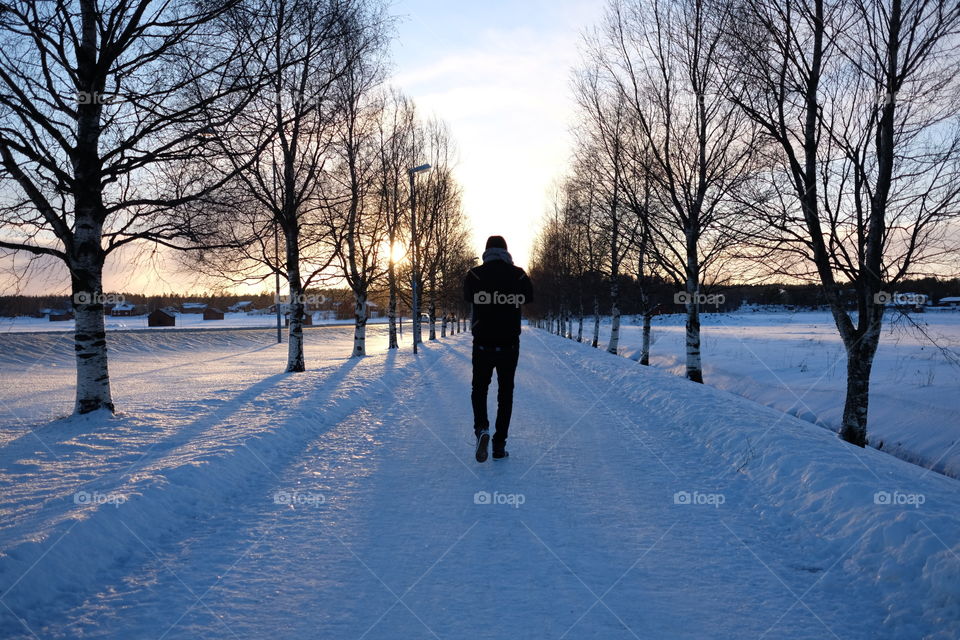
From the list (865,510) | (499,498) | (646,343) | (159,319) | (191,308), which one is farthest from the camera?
(191,308)

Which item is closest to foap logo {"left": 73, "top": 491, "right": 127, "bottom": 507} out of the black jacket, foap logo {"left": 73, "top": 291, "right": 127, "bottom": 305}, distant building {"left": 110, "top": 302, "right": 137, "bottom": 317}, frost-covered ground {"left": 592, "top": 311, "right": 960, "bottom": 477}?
the black jacket

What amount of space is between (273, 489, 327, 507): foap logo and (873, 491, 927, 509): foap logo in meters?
4.38

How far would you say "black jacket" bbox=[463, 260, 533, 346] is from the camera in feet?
17.6

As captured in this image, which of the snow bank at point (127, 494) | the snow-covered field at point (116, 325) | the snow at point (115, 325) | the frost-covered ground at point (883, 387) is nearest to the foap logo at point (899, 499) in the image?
the frost-covered ground at point (883, 387)

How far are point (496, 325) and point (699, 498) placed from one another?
255 cm

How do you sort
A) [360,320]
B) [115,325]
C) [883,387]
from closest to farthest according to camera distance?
[883,387] < [360,320] < [115,325]

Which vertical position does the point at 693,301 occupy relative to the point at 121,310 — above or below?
above

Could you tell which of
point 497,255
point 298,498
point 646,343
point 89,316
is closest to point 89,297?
point 89,316

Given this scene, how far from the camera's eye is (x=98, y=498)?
389 centimetres

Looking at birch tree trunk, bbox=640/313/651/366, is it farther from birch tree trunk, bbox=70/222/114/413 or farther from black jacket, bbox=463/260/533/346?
birch tree trunk, bbox=70/222/114/413

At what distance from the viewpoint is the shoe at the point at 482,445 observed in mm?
5316

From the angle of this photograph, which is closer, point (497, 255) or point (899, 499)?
point (899, 499)

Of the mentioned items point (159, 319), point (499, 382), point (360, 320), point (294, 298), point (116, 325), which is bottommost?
point (116, 325)

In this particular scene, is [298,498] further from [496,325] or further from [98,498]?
[496,325]
